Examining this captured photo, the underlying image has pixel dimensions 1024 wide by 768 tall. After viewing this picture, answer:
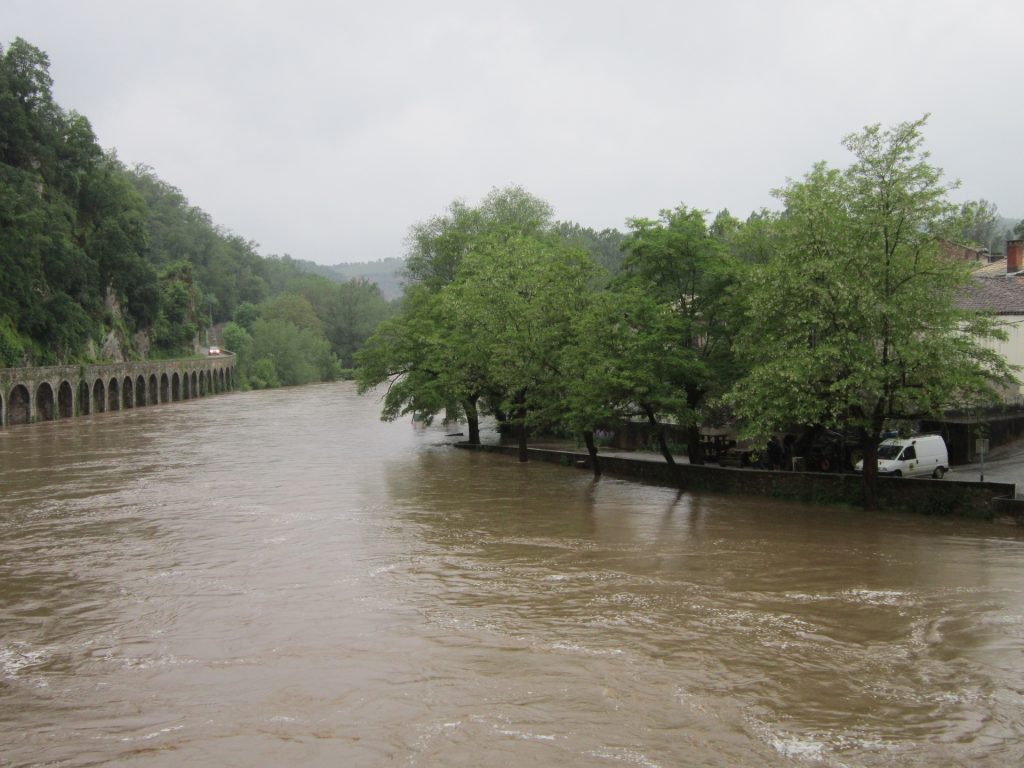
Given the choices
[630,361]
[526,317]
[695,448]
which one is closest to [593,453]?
[695,448]

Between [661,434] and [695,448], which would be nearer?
[661,434]

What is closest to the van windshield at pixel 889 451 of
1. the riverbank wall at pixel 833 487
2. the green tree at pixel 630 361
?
the riverbank wall at pixel 833 487

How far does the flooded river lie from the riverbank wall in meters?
0.83

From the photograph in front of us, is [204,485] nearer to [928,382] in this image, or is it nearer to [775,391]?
[775,391]

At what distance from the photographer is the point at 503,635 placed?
14523 mm

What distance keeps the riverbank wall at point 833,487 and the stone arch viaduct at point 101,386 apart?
163 feet

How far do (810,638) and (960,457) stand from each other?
21.6 metres

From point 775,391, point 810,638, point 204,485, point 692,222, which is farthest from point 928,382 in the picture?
point 204,485

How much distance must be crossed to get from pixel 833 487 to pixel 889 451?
4.22m

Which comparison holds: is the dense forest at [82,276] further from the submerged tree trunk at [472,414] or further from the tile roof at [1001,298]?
the tile roof at [1001,298]

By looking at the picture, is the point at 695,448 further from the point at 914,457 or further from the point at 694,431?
the point at 914,457

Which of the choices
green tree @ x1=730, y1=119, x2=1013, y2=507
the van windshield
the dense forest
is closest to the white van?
the van windshield

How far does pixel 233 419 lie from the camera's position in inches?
2790

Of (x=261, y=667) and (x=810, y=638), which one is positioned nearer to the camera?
(x=261, y=667)
